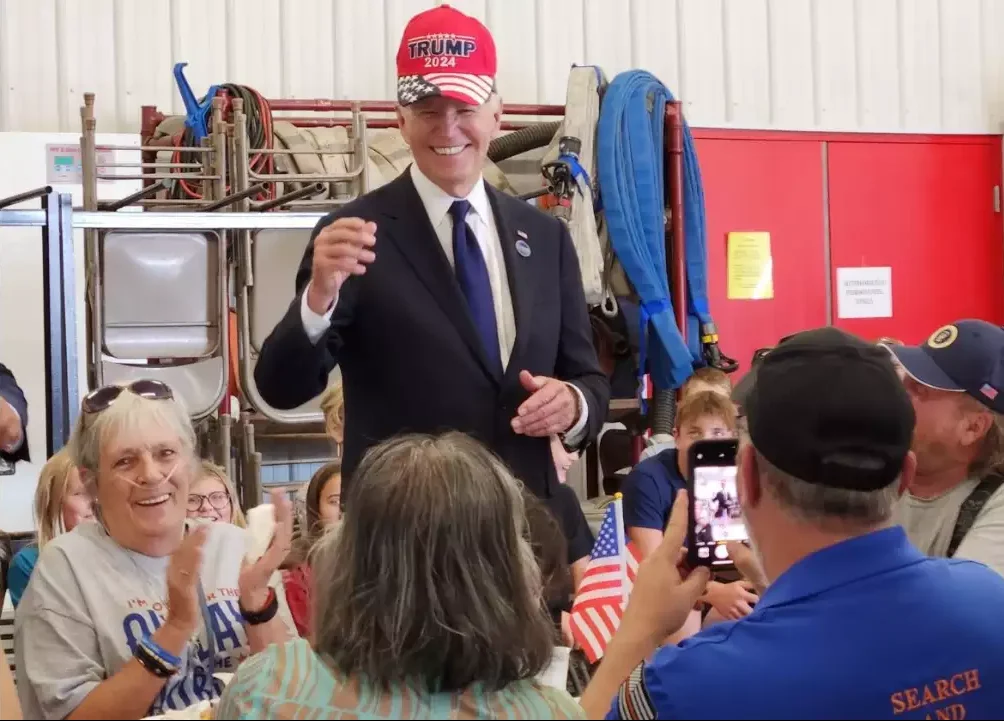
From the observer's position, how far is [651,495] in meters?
3.74

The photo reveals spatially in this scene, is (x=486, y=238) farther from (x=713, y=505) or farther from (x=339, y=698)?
(x=339, y=698)

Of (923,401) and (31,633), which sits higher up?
(923,401)

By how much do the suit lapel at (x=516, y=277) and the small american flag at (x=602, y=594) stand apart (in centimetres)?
33

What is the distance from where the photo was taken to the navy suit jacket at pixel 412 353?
212 centimetres

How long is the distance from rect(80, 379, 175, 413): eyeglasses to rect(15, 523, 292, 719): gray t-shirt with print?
0.21 metres

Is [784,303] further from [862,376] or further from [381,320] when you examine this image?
[862,376]

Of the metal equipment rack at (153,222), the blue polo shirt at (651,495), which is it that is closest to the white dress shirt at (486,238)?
the blue polo shirt at (651,495)

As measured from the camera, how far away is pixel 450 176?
2215 mm

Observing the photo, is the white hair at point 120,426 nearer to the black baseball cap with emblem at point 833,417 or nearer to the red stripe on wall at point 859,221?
the black baseball cap with emblem at point 833,417

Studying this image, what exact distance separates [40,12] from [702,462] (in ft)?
16.4

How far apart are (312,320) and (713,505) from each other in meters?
0.68

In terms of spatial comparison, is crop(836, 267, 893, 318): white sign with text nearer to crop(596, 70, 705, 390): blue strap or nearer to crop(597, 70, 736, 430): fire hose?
crop(597, 70, 736, 430): fire hose

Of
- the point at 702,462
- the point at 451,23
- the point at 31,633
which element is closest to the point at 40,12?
the point at 451,23

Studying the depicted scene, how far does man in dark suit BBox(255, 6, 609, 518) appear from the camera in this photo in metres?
2.12
